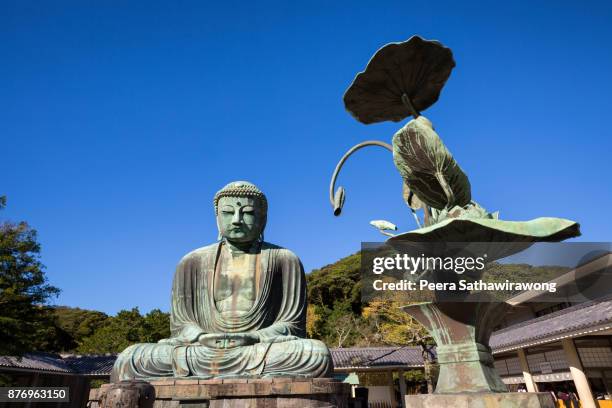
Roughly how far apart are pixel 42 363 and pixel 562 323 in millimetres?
21776

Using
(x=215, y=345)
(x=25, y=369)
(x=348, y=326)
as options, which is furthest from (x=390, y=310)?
(x=215, y=345)

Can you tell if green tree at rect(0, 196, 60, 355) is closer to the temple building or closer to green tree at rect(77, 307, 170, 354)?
the temple building

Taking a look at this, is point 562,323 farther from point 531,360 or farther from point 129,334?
point 129,334

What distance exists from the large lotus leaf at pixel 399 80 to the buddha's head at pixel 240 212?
2.18 metres

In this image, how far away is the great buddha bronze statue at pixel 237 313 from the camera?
5434mm

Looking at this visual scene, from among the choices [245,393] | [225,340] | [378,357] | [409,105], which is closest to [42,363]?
[378,357]

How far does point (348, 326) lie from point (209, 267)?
26668 mm

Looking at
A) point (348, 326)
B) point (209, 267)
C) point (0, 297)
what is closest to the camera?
point (209, 267)

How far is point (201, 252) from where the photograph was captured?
23.5 feet

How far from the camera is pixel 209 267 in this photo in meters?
6.93

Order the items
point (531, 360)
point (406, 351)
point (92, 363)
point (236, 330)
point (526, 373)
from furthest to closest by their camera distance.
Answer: point (406, 351) → point (92, 363) → point (531, 360) → point (526, 373) → point (236, 330)

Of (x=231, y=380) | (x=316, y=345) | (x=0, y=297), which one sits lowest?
(x=231, y=380)

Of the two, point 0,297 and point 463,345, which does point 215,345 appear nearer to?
point 463,345

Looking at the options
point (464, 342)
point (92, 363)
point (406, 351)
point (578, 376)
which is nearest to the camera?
point (464, 342)
